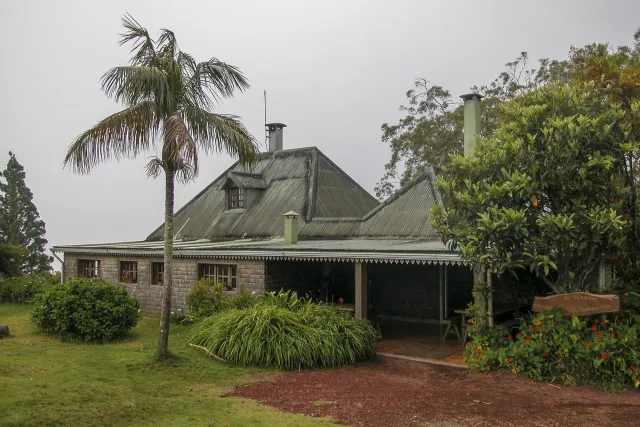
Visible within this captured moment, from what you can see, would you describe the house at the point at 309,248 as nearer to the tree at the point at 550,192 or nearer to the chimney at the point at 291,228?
the chimney at the point at 291,228

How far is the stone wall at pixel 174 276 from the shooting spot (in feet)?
47.2

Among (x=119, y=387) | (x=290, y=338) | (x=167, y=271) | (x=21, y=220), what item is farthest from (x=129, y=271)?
(x=21, y=220)

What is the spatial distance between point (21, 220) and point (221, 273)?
2409cm

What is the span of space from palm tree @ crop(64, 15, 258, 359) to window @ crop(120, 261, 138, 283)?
318 inches

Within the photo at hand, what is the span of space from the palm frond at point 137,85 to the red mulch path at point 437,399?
5.55m

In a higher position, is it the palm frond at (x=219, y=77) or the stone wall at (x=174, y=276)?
the palm frond at (x=219, y=77)

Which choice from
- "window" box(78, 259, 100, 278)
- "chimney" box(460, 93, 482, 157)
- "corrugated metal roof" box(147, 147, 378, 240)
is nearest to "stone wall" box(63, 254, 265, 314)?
"window" box(78, 259, 100, 278)

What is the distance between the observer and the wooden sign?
342 inches

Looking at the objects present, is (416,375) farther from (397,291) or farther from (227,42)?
(227,42)

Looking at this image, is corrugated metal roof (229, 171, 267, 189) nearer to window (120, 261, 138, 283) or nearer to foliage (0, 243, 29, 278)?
window (120, 261, 138, 283)

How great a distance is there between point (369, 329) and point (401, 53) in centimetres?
1730

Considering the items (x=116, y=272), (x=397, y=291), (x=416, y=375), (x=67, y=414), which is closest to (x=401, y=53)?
(x=397, y=291)

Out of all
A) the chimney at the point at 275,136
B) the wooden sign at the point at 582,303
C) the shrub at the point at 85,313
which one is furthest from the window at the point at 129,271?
the wooden sign at the point at 582,303

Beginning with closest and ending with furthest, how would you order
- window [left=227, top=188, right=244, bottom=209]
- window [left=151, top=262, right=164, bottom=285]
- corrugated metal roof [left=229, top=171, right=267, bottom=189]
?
window [left=151, top=262, right=164, bottom=285] → corrugated metal roof [left=229, top=171, right=267, bottom=189] → window [left=227, top=188, right=244, bottom=209]
